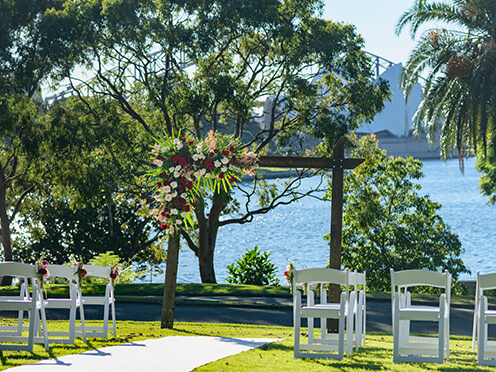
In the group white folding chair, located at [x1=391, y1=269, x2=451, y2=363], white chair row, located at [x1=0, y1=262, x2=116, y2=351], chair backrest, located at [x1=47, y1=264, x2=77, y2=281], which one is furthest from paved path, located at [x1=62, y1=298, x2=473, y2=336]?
white folding chair, located at [x1=391, y1=269, x2=451, y2=363]

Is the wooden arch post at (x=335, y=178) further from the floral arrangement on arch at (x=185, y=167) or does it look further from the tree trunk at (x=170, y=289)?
the tree trunk at (x=170, y=289)

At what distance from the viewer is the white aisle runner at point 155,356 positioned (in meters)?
6.37

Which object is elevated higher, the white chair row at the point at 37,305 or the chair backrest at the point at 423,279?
the chair backrest at the point at 423,279

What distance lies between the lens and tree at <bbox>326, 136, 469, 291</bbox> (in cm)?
2083

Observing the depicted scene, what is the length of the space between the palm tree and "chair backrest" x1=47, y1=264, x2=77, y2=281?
13.6 metres

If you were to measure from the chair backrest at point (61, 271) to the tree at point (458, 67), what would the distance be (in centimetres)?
1360

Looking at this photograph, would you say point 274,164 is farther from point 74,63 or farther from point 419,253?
point 419,253

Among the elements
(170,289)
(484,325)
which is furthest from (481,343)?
(170,289)

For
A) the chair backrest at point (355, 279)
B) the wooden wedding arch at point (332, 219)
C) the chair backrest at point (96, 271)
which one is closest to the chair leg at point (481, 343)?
the chair backrest at point (355, 279)

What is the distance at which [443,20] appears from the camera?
1964 cm

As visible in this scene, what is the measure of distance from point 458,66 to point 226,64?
22.8ft

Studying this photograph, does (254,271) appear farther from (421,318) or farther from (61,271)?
(421,318)

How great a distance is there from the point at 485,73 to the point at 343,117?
14.1 ft

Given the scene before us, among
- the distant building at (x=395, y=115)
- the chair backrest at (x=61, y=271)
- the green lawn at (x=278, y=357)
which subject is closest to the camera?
the green lawn at (x=278, y=357)
